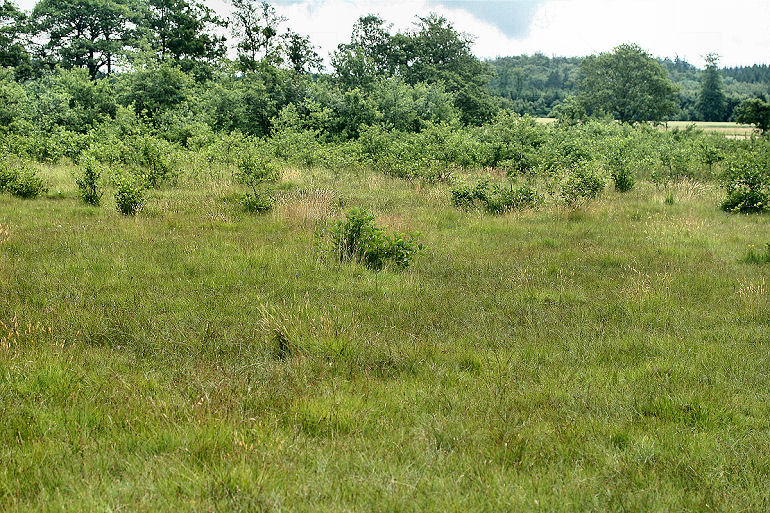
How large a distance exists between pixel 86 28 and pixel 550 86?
8307 cm

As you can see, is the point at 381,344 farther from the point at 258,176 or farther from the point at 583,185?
the point at 583,185

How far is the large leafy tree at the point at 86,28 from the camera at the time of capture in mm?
47438

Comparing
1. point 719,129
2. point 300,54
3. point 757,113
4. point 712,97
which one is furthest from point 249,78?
point 712,97

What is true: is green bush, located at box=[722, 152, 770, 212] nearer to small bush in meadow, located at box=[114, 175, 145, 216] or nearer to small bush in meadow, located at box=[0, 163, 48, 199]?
small bush in meadow, located at box=[114, 175, 145, 216]

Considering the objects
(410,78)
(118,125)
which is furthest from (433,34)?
(118,125)

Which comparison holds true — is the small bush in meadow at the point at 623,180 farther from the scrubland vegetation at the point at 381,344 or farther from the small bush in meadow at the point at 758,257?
the small bush in meadow at the point at 758,257

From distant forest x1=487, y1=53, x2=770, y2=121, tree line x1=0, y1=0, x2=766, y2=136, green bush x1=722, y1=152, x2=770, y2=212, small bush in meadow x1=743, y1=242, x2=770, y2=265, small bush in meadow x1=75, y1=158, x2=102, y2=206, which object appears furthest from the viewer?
distant forest x1=487, y1=53, x2=770, y2=121

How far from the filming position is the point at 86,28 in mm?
49594

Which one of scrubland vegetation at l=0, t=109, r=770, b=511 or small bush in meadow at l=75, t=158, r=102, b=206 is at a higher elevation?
small bush in meadow at l=75, t=158, r=102, b=206

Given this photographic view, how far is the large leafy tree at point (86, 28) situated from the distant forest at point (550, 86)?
4140 cm

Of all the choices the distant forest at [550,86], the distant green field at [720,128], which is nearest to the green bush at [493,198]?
the distant green field at [720,128]

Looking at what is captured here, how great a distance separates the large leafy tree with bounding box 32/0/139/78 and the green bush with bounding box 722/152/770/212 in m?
47.0

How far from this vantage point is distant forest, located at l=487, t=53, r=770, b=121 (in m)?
86.4

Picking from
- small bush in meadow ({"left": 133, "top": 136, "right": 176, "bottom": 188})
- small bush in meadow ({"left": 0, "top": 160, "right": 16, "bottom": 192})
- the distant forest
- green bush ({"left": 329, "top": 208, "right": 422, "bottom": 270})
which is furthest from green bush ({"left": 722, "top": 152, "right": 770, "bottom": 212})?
the distant forest
